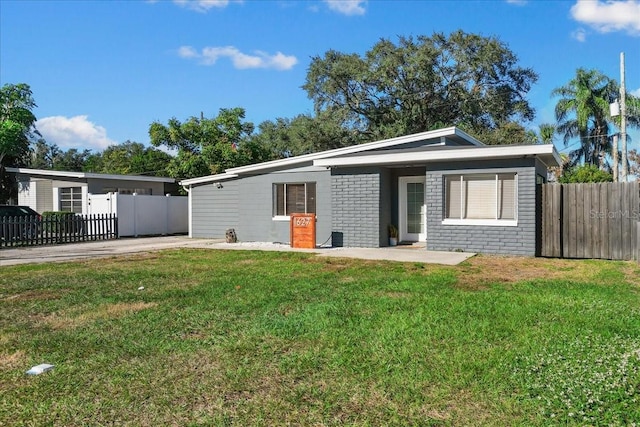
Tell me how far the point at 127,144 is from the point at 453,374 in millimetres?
64774

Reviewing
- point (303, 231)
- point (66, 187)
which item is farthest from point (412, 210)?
point (66, 187)

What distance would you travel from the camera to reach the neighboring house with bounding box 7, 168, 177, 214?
22422mm

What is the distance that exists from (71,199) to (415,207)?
17418mm

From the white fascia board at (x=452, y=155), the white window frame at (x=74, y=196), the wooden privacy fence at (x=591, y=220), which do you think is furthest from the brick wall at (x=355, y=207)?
the white window frame at (x=74, y=196)

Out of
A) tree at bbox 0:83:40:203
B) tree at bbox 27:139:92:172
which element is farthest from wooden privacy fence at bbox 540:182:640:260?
tree at bbox 27:139:92:172

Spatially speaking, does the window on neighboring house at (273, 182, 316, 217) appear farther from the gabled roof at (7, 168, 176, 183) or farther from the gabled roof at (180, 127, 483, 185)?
the gabled roof at (7, 168, 176, 183)

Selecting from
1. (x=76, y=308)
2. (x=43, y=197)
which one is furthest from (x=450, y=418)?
(x=43, y=197)

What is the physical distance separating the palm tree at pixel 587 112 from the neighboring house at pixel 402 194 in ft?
80.4

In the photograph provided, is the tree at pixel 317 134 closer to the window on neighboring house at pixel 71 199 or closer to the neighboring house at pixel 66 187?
the neighboring house at pixel 66 187

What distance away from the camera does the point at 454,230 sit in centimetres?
1289

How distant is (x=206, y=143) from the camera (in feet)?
93.3

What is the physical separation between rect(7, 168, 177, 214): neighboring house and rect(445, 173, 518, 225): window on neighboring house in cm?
1629

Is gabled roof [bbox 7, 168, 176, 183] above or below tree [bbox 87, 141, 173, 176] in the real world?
below

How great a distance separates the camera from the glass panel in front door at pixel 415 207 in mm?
14797
